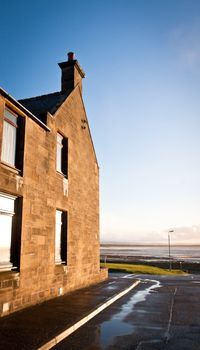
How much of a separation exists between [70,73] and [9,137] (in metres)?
7.76

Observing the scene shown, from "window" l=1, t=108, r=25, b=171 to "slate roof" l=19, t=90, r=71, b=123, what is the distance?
1.65 m

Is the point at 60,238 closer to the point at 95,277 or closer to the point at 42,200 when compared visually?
the point at 42,200

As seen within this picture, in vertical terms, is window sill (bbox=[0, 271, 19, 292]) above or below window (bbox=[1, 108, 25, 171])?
below

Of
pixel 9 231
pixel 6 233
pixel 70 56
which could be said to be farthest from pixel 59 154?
pixel 70 56

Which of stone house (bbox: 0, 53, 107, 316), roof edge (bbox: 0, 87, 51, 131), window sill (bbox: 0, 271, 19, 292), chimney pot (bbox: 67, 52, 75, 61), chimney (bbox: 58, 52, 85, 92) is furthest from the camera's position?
chimney pot (bbox: 67, 52, 75, 61)

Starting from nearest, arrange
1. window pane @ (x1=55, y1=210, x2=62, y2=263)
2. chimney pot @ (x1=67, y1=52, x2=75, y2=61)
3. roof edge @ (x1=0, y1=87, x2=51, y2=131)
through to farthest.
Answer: roof edge @ (x1=0, y1=87, x2=51, y2=131) < window pane @ (x1=55, y1=210, x2=62, y2=263) < chimney pot @ (x1=67, y1=52, x2=75, y2=61)

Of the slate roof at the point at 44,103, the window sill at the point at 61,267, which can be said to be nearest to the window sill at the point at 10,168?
the slate roof at the point at 44,103

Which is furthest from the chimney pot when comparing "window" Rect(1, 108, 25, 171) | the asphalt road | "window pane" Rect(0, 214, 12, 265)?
the asphalt road

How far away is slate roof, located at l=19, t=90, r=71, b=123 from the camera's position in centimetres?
1210

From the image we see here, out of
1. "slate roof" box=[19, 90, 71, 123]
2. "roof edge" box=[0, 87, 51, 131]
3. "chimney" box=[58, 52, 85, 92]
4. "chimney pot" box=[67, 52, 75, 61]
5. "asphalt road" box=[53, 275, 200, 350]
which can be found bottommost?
"asphalt road" box=[53, 275, 200, 350]

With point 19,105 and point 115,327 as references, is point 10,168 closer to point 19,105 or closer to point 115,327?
point 19,105

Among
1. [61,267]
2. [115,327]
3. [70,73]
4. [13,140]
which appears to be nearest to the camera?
[115,327]

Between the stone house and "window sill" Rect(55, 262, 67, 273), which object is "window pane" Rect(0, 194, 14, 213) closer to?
the stone house

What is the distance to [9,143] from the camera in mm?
9039
